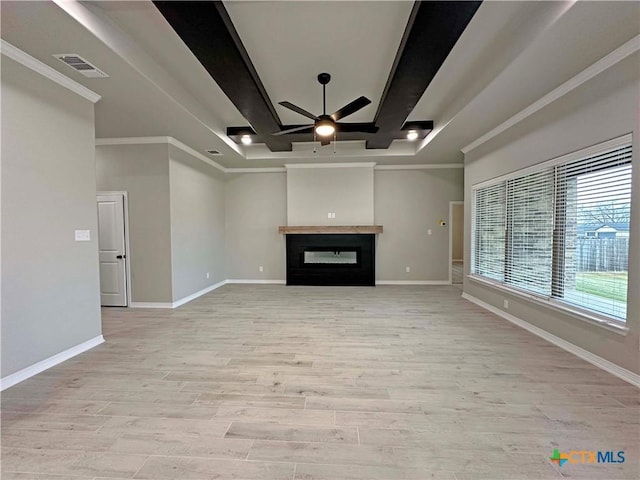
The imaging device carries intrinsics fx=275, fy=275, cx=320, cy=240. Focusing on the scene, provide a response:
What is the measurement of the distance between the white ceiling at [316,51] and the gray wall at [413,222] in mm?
2520

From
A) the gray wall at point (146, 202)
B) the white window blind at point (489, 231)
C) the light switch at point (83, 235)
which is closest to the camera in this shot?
the light switch at point (83, 235)

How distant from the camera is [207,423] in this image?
1.90 meters

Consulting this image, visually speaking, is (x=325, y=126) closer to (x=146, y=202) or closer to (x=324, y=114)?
(x=324, y=114)

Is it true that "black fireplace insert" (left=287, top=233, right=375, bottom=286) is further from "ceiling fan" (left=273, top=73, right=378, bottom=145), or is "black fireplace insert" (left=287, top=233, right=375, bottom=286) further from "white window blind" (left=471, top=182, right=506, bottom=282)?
"ceiling fan" (left=273, top=73, right=378, bottom=145)

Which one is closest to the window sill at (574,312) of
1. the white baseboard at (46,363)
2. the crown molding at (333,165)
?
the crown molding at (333,165)

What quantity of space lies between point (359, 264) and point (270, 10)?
16.8 ft

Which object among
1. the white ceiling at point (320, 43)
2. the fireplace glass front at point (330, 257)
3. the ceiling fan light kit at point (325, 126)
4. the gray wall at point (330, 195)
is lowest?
the fireplace glass front at point (330, 257)

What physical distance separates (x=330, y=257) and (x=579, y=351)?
15.1 ft

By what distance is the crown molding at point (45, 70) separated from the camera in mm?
2320

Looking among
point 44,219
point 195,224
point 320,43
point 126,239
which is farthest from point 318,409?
point 195,224

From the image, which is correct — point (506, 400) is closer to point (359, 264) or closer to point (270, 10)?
point (270, 10)

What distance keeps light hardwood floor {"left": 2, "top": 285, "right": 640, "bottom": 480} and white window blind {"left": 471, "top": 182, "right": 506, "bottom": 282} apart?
1.44 metres

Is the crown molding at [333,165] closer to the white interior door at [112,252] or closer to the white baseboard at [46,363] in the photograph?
the white interior door at [112,252]

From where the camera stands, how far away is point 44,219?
2.68m
